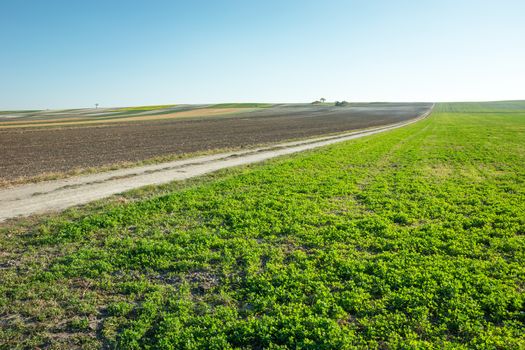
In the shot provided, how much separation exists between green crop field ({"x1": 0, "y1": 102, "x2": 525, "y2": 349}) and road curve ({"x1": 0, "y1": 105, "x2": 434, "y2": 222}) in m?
2.24

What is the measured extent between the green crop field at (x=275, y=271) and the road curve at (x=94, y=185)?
7.34ft

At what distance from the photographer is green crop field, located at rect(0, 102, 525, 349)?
264 inches

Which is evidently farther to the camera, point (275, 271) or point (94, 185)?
point (94, 185)

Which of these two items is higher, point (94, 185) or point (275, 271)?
point (94, 185)

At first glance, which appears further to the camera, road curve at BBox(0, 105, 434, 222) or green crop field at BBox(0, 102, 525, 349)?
road curve at BBox(0, 105, 434, 222)

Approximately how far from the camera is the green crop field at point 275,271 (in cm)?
671

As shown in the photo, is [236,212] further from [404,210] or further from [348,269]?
[404,210]

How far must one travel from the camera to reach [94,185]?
1989cm

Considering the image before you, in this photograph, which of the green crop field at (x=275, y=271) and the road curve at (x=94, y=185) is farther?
the road curve at (x=94, y=185)

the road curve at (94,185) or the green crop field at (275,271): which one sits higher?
the road curve at (94,185)

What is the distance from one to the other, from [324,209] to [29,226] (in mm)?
12026

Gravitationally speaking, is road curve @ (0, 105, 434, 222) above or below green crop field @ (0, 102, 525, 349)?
above

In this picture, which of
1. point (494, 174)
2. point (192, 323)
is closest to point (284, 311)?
point (192, 323)

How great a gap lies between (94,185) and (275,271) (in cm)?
1515
